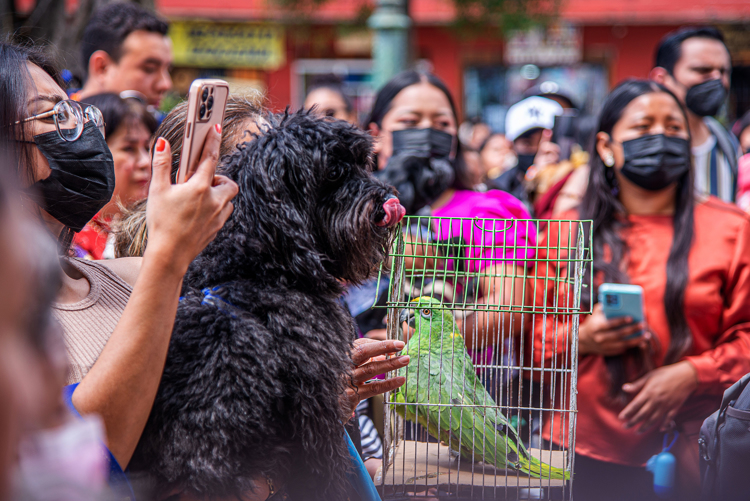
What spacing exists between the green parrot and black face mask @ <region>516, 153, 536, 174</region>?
3.83m

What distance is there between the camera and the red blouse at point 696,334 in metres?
2.09

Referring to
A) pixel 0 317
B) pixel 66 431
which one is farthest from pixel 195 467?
pixel 0 317

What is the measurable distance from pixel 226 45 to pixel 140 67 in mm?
9971

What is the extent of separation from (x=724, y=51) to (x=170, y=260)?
3.74m

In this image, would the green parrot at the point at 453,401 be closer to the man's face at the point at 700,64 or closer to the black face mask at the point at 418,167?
the black face mask at the point at 418,167

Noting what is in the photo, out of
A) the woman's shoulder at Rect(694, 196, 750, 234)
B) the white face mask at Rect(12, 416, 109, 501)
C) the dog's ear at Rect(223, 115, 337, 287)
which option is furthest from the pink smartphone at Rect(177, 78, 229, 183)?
the woman's shoulder at Rect(694, 196, 750, 234)

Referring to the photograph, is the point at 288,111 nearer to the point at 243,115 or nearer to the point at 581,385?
the point at 243,115

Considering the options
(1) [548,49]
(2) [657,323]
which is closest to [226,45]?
(1) [548,49]

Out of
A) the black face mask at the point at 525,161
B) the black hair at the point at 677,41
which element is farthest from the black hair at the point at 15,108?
the black face mask at the point at 525,161

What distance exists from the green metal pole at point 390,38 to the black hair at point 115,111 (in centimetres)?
233

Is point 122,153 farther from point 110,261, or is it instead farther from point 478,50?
point 478,50

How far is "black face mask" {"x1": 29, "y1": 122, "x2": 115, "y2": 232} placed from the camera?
4.35 feet

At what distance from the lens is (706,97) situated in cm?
343

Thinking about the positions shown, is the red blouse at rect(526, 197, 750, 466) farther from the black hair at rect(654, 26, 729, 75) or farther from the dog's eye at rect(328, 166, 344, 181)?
the black hair at rect(654, 26, 729, 75)
